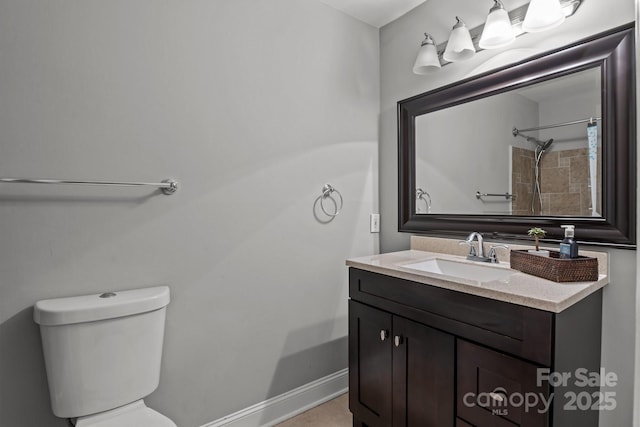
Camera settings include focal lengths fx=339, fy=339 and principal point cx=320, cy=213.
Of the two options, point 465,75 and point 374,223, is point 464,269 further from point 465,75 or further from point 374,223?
point 465,75

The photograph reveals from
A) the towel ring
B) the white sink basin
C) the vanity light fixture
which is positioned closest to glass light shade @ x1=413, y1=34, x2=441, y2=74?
the vanity light fixture

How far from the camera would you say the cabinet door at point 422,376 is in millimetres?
1256

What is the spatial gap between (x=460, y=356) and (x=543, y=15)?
1.38 m

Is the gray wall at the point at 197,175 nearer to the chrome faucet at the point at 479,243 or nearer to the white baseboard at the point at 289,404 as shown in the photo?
the white baseboard at the point at 289,404

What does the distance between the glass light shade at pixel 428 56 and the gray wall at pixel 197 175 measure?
1.36ft

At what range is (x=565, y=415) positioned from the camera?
1.08 metres

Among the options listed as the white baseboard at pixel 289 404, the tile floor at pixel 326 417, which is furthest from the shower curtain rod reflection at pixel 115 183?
the tile floor at pixel 326 417

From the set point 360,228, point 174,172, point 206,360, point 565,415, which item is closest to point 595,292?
point 565,415

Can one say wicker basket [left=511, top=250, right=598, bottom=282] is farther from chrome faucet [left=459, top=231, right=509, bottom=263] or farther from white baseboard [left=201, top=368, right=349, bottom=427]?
white baseboard [left=201, top=368, right=349, bottom=427]

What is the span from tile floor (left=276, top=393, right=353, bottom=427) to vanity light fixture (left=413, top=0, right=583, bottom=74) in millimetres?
1944

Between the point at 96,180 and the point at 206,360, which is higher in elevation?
the point at 96,180

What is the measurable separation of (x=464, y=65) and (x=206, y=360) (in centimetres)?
196

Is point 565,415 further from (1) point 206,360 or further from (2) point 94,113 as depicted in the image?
(2) point 94,113

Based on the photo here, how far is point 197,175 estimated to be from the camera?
1547mm
